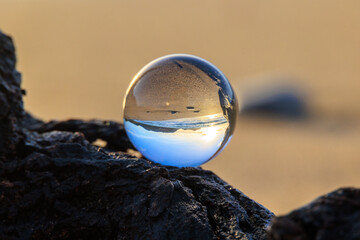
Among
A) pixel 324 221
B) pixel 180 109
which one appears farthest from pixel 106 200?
pixel 324 221

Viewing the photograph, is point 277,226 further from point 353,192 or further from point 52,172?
point 52,172

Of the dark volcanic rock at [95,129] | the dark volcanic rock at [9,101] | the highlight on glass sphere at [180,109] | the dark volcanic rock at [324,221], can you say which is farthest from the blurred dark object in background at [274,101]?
the dark volcanic rock at [324,221]

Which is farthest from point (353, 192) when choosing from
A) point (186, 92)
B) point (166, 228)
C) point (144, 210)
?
point (186, 92)

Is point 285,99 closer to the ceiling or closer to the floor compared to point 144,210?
closer to the ceiling

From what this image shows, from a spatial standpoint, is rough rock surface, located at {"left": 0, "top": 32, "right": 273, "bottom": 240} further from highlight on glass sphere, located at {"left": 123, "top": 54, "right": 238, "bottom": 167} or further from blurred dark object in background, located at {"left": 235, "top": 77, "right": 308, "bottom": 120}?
blurred dark object in background, located at {"left": 235, "top": 77, "right": 308, "bottom": 120}

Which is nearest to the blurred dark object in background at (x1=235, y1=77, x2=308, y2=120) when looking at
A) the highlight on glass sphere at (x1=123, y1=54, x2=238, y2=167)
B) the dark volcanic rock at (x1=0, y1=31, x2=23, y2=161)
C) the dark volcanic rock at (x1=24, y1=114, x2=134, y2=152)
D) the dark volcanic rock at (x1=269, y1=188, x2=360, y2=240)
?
the dark volcanic rock at (x1=24, y1=114, x2=134, y2=152)

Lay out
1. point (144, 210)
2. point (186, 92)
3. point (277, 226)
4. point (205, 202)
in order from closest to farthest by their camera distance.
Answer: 1. point (277, 226)
2. point (144, 210)
3. point (205, 202)
4. point (186, 92)

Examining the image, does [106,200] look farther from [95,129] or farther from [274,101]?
[274,101]
